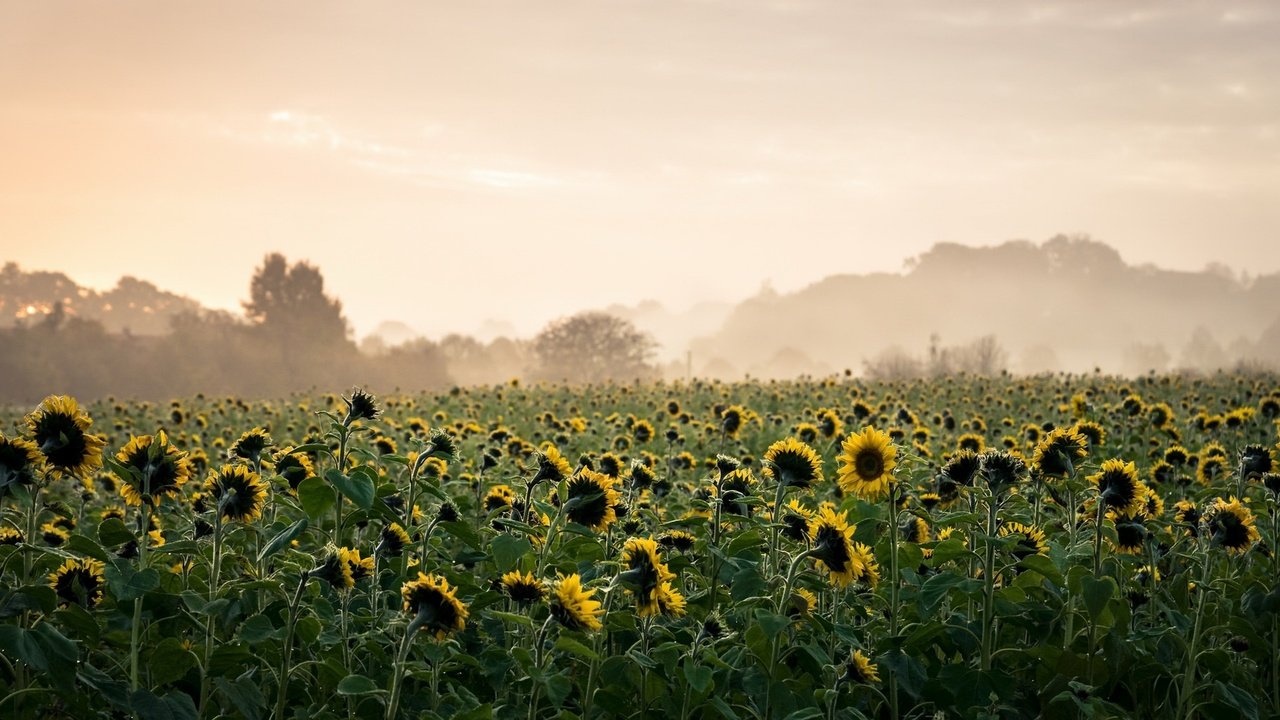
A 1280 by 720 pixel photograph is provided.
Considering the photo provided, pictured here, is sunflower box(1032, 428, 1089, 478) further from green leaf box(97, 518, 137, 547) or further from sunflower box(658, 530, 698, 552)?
green leaf box(97, 518, 137, 547)

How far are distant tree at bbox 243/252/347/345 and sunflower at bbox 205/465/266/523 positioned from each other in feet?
235

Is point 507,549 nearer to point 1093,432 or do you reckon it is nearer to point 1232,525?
point 1232,525

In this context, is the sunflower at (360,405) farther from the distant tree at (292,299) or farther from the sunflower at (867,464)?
the distant tree at (292,299)

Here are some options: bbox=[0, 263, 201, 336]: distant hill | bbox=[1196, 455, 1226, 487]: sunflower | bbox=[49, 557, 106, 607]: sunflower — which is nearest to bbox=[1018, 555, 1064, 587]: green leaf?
bbox=[49, 557, 106, 607]: sunflower

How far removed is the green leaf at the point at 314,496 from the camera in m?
2.91

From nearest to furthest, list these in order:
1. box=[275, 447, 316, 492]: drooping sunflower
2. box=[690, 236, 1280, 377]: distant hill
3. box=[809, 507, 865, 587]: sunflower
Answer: box=[809, 507, 865, 587]: sunflower → box=[275, 447, 316, 492]: drooping sunflower → box=[690, 236, 1280, 377]: distant hill

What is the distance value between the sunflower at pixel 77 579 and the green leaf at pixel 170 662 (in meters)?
0.75

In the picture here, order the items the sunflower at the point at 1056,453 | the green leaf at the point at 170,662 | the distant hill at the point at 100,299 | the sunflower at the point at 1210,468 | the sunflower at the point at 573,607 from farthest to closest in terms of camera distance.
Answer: the distant hill at the point at 100,299 < the sunflower at the point at 1210,468 < the sunflower at the point at 1056,453 < the green leaf at the point at 170,662 < the sunflower at the point at 573,607

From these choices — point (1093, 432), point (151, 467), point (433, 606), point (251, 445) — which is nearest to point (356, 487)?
point (433, 606)

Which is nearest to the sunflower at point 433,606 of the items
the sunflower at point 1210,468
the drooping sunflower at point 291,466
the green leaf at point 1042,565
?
the drooping sunflower at point 291,466

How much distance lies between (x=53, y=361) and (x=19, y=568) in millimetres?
63921

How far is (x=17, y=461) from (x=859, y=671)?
2.89 m

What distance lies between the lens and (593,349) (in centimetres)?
8200

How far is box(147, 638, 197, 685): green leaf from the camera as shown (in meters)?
3.13
